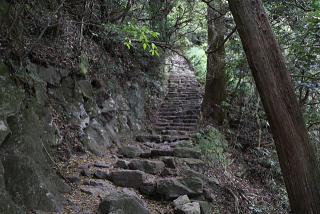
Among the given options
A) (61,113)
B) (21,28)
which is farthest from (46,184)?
(21,28)

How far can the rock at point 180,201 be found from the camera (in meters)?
3.88

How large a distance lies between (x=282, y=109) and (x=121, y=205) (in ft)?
7.03

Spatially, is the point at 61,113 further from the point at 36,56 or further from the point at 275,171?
the point at 275,171

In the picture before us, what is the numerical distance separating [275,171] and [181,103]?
15.1 feet

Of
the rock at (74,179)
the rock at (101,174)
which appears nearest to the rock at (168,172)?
the rock at (101,174)

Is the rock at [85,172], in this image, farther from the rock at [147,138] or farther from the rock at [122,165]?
the rock at [147,138]

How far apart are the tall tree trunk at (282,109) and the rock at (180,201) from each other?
185 centimetres

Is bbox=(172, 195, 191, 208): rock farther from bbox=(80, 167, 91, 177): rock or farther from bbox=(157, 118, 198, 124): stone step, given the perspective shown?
bbox=(157, 118, 198, 124): stone step

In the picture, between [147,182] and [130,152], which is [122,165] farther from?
[130,152]

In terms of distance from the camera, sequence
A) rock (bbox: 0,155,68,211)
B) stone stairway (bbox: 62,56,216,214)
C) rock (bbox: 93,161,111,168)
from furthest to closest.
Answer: rock (bbox: 93,161,111,168), stone stairway (bbox: 62,56,216,214), rock (bbox: 0,155,68,211)

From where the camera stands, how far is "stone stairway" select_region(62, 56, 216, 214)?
3.33 metres

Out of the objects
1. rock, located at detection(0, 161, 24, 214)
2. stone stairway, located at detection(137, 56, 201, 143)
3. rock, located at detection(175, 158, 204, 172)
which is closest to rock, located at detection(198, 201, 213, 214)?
rock, located at detection(175, 158, 204, 172)

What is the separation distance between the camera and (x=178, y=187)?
4250 millimetres

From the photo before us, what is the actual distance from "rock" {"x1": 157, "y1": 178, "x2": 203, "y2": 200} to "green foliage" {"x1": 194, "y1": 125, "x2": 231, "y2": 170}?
2142mm
